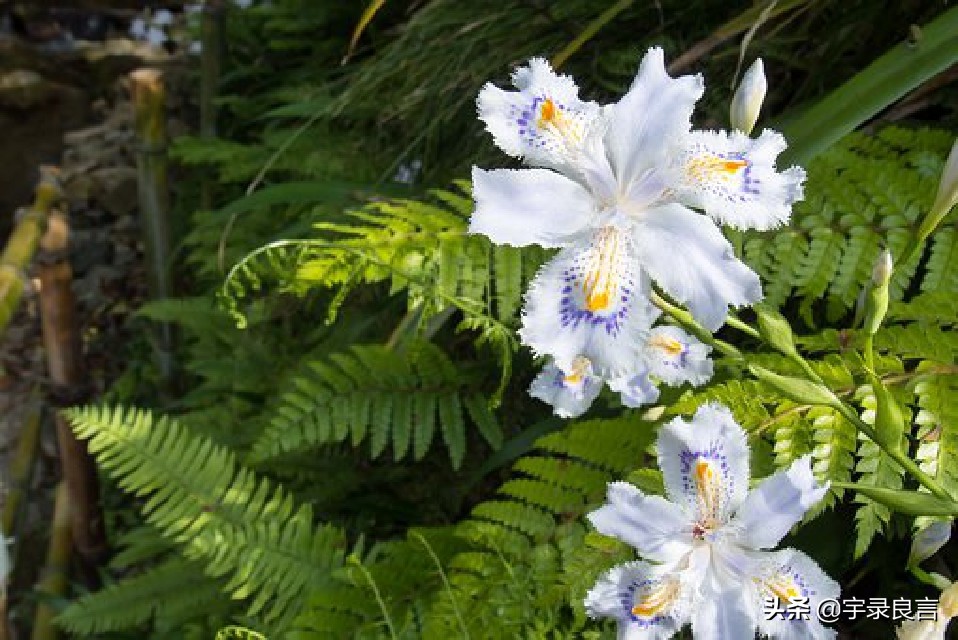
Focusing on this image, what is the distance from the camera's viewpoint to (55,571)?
9.58ft

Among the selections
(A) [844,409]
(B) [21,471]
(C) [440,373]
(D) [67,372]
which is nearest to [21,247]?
(D) [67,372]

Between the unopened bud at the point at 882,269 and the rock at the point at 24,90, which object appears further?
the rock at the point at 24,90

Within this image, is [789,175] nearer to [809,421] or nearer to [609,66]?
[809,421]

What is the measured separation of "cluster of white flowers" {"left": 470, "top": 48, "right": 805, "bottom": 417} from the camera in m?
0.96

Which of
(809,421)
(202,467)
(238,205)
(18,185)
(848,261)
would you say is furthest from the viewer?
(18,185)

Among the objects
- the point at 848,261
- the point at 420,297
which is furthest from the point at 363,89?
the point at 848,261

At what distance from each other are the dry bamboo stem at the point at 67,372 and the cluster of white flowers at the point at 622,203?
6.93ft

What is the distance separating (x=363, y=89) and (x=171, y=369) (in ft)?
4.95

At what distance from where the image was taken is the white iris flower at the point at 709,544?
104 cm

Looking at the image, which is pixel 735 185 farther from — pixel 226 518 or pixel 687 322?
pixel 226 518

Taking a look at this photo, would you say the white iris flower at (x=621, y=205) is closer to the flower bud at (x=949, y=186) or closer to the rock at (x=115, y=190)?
the flower bud at (x=949, y=186)

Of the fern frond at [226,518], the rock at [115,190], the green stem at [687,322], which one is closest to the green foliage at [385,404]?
the fern frond at [226,518]

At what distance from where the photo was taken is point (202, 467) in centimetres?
206

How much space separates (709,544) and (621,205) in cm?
39
